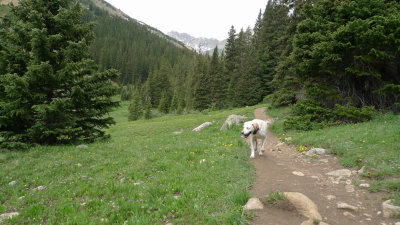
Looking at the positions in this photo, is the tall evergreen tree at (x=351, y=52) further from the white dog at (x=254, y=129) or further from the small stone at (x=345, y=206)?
the small stone at (x=345, y=206)

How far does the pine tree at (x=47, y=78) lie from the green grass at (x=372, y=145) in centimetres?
1221

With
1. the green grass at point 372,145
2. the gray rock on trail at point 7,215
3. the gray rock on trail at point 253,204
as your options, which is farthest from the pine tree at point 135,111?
the gray rock on trail at point 253,204

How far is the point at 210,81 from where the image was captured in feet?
158

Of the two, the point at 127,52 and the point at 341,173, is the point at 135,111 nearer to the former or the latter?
the point at 341,173

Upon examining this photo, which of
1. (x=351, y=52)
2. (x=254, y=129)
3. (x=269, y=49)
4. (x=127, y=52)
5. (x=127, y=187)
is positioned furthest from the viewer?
(x=127, y=52)

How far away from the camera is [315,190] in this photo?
17.1ft

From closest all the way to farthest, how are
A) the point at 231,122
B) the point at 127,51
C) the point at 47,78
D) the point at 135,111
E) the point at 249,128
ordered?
the point at 249,128, the point at 47,78, the point at 231,122, the point at 135,111, the point at 127,51

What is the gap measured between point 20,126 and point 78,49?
215 inches

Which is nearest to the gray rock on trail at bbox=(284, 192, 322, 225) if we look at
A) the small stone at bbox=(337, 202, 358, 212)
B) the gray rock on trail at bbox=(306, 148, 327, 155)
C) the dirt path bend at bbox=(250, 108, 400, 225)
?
the dirt path bend at bbox=(250, 108, 400, 225)

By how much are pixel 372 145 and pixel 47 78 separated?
15535 millimetres

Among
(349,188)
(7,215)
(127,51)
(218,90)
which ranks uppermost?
(127,51)

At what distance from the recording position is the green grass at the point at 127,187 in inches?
→ 172

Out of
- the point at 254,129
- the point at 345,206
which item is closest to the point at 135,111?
the point at 254,129

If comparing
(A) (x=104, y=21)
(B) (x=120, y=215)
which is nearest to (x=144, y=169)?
(B) (x=120, y=215)
